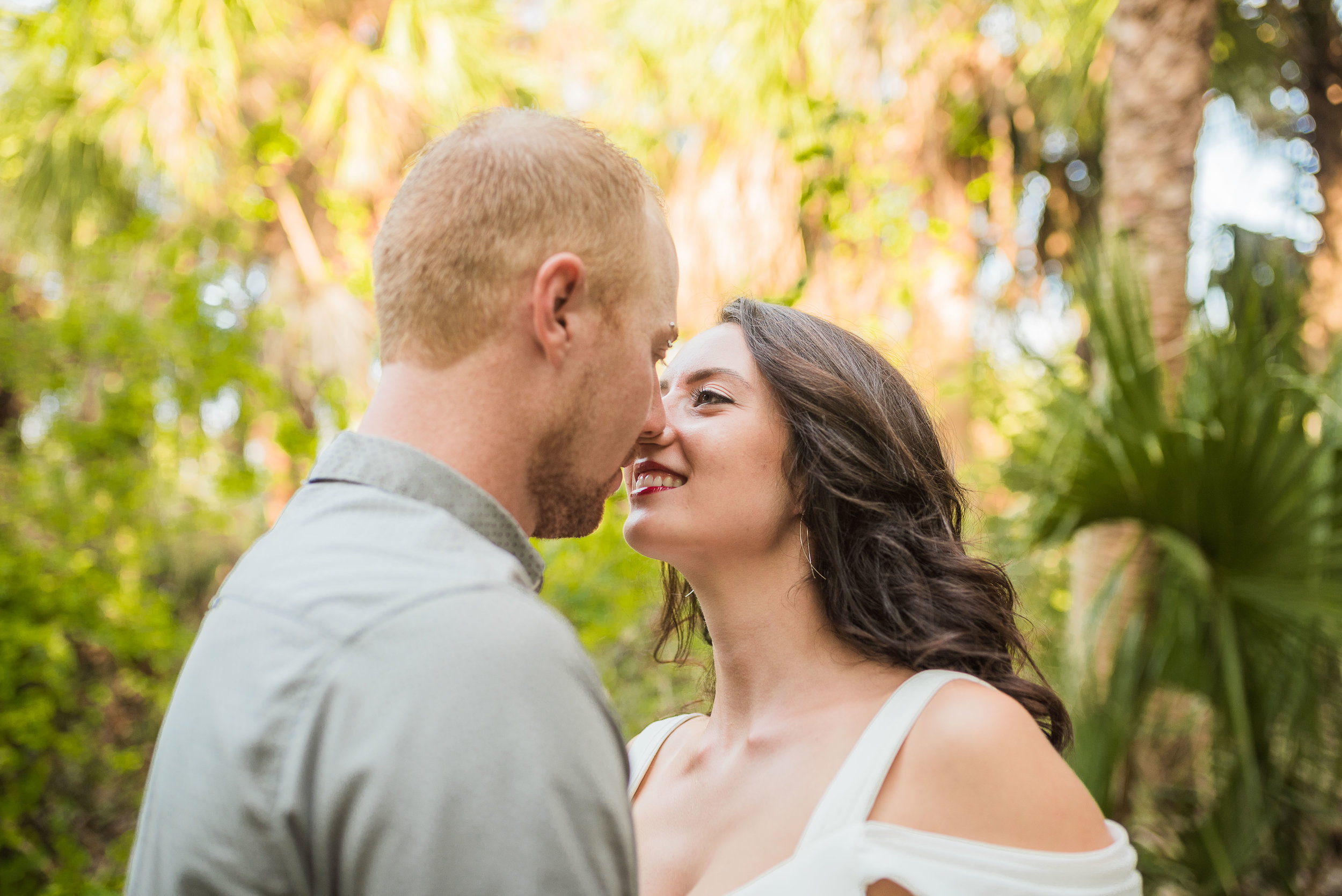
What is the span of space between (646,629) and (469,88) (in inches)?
164

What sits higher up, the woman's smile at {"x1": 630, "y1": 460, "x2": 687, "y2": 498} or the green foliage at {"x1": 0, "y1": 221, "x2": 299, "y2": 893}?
the woman's smile at {"x1": 630, "y1": 460, "x2": 687, "y2": 498}

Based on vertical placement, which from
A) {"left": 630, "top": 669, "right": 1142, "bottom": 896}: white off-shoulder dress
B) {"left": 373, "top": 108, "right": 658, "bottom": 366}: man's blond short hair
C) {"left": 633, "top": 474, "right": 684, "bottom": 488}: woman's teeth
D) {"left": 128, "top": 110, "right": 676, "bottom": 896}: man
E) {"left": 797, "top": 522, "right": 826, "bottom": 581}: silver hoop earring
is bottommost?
{"left": 630, "top": 669, "right": 1142, "bottom": 896}: white off-shoulder dress

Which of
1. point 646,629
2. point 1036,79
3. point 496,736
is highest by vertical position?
point 1036,79

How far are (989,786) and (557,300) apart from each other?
1.09 metres

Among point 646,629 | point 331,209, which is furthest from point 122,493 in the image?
point 646,629

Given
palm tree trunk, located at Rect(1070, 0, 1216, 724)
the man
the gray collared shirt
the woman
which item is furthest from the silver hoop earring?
palm tree trunk, located at Rect(1070, 0, 1216, 724)

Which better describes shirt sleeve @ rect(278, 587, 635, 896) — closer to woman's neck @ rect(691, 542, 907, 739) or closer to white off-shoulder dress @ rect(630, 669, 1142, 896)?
white off-shoulder dress @ rect(630, 669, 1142, 896)

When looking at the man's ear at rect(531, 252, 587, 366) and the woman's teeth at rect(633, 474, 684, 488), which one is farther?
the woman's teeth at rect(633, 474, 684, 488)

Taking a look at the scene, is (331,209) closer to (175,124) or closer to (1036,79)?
(175,124)

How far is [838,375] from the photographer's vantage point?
214 centimetres

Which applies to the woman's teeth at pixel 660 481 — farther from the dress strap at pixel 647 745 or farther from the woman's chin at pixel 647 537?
the dress strap at pixel 647 745

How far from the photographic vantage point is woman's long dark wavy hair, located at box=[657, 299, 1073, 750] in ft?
6.51

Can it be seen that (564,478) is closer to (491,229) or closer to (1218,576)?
(491,229)

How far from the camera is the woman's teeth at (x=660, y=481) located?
2.02m
